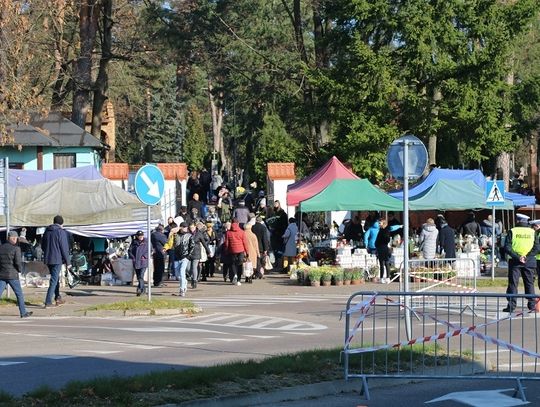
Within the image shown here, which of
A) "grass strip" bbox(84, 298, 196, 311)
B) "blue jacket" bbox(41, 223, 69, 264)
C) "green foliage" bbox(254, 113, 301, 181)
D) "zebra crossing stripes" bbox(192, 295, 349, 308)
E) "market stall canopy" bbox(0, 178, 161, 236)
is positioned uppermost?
"green foliage" bbox(254, 113, 301, 181)

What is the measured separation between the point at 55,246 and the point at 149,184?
3297 millimetres

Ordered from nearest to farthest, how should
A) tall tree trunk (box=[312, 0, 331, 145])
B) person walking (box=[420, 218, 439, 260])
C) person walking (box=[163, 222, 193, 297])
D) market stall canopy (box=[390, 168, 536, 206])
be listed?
person walking (box=[163, 222, 193, 297]) < person walking (box=[420, 218, 439, 260]) < market stall canopy (box=[390, 168, 536, 206]) < tall tree trunk (box=[312, 0, 331, 145])

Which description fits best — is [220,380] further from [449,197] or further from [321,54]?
[321,54]

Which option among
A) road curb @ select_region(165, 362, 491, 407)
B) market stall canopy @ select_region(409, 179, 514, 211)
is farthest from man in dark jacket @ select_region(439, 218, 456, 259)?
road curb @ select_region(165, 362, 491, 407)

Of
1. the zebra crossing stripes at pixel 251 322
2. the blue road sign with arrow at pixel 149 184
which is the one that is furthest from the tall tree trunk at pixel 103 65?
the zebra crossing stripes at pixel 251 322

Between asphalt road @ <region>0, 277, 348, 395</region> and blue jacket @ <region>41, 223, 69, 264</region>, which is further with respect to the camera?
blue jacket @ <region>41, 223, 69, 264</region>

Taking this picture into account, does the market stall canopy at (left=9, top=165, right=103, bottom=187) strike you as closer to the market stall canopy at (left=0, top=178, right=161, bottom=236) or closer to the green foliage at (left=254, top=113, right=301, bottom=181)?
the market stall canopy at (left=0, top=178, right=161, bottom=236)

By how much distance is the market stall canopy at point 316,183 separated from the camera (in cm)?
3318

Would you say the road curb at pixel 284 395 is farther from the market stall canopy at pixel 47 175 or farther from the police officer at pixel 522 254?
the market stall canopy at pixel 47 175

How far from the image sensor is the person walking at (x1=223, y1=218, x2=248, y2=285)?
29844 millimetres

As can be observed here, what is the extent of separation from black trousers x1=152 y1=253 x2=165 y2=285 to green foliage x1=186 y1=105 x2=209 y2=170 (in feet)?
169

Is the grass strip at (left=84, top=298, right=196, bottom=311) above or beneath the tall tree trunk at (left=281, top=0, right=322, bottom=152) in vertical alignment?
beneath

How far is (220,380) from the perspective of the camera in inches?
447

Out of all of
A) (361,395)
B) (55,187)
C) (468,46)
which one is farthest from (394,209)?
(361,395)
